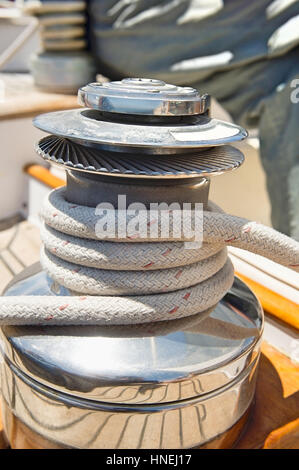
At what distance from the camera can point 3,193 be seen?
1822 millimetres

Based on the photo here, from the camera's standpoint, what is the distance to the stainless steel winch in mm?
592

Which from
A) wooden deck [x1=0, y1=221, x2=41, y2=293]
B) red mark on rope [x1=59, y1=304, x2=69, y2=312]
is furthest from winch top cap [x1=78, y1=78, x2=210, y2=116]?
wooden deck [x1=0, y1=221, x2=41, y2=293]

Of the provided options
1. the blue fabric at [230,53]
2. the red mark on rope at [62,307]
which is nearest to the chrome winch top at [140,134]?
the red mark on rope at [62,307]

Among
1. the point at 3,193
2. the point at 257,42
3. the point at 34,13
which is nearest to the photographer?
the point at 3,193

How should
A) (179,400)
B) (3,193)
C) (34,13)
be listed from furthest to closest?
1. (34,13)
2. (3,193)
3. (179,400)

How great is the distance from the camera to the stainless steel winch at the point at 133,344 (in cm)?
59

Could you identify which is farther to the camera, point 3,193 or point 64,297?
point 3,193

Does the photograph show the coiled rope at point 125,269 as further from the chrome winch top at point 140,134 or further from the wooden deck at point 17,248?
the wooden deck at point 17,248

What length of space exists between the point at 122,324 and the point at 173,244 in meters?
0.13

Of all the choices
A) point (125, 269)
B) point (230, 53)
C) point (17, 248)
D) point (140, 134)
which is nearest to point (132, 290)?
point (125, 269)

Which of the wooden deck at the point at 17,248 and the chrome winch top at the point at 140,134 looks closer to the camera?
the chrome winch top at the point at 140,134

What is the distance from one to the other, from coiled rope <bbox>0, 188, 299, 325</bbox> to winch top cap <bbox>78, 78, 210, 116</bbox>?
134 millimetres
